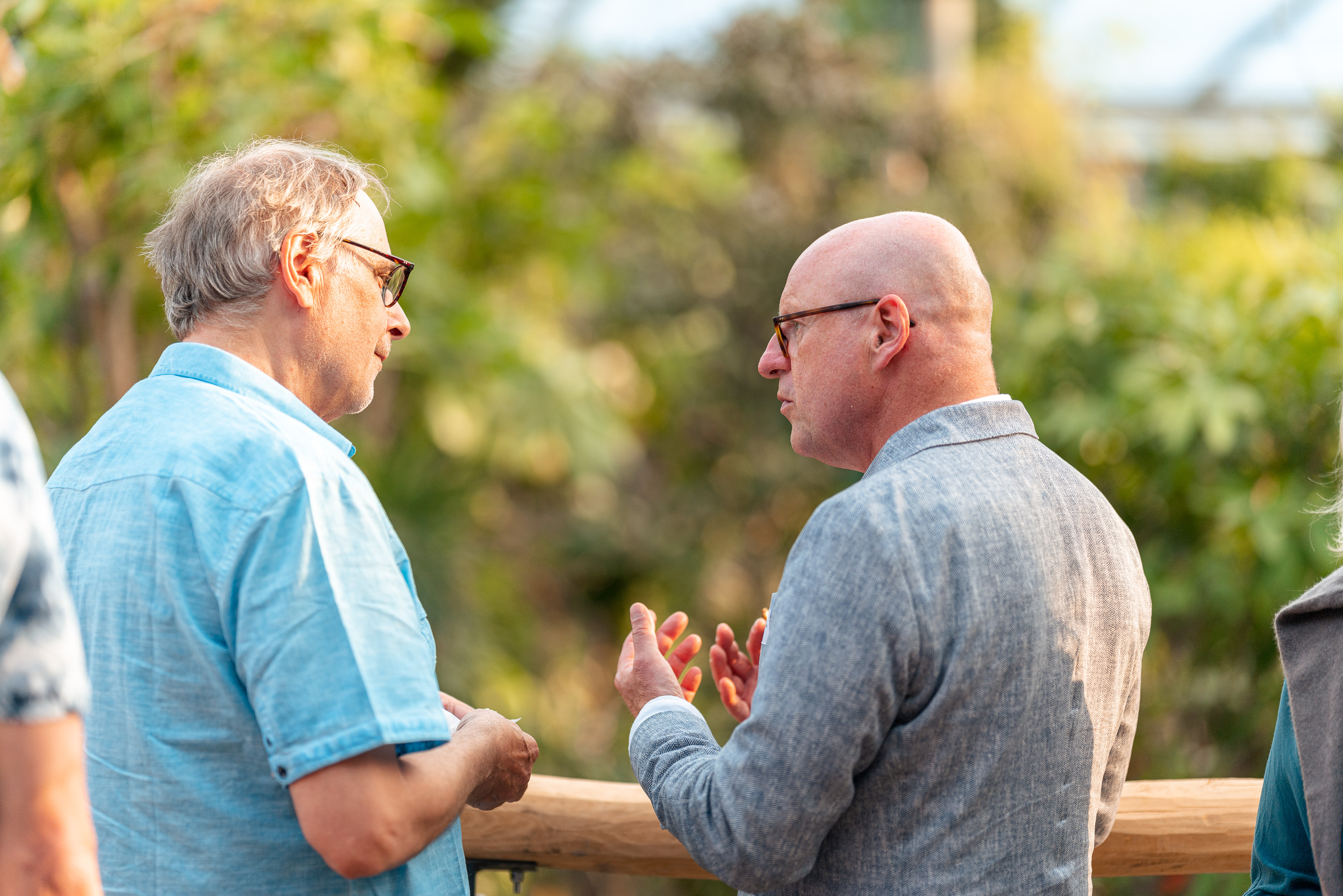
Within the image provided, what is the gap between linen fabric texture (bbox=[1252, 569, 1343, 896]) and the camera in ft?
4.17

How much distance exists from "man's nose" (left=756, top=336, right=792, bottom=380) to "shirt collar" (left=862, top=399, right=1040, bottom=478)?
0.76 ft

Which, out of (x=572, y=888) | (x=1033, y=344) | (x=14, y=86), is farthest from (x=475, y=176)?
(x=572, y=888)

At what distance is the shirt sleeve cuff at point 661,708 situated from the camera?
4.76 ft

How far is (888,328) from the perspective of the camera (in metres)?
1.44

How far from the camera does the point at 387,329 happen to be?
1552 millimetres

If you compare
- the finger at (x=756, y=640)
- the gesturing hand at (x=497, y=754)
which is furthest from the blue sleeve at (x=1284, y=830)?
the gesturing hand at (x=497, y=754)

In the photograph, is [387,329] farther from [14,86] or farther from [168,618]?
[14,86]

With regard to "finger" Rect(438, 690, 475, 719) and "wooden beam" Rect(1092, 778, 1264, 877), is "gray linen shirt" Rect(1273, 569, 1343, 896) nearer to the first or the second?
"wooden beam" Rect(1092, 778, 1264, 877)

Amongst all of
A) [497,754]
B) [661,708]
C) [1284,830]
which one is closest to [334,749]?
[497,754]

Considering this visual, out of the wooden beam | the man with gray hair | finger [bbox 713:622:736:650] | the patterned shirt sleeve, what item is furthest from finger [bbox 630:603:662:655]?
the wooden beam

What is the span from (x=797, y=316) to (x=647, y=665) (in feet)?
1.74

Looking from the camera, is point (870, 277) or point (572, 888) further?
point (572, 888)

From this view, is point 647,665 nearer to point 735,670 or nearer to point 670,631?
point 670,631

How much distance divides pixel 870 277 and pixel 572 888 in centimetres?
545
